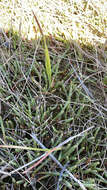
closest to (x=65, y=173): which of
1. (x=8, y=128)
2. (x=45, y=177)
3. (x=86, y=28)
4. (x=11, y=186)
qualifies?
(x=45, y=177)

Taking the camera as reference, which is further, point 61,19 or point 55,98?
point 61,19

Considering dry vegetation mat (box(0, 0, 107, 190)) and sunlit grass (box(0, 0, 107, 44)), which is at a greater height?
sunlit grass (box(0, 0, 107, 44))

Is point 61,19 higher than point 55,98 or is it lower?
higher

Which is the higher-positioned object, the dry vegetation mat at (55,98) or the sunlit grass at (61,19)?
the sunlit grass at (61,19)

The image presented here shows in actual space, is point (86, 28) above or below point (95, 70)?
above

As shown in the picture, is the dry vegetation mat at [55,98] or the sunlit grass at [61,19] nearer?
the dry vegetation mat at [55,98]

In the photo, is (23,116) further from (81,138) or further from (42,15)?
(42,15)

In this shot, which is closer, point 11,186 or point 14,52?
point 11,186

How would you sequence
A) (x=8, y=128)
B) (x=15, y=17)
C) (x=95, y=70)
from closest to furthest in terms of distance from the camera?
1. (x=8, y=128)
2. (x=95, y=70)
3. (x=15, y=17)
